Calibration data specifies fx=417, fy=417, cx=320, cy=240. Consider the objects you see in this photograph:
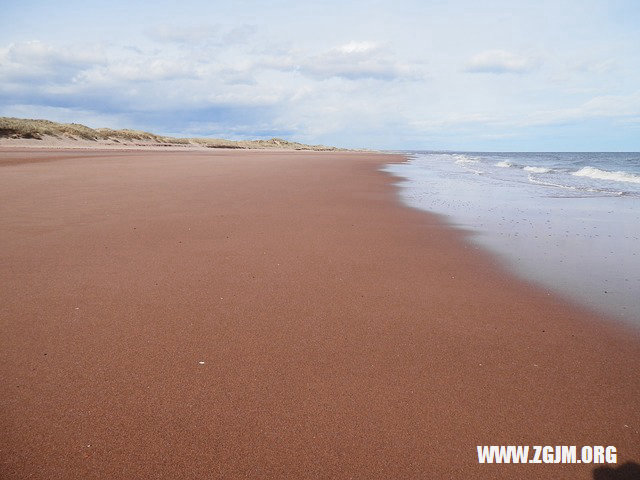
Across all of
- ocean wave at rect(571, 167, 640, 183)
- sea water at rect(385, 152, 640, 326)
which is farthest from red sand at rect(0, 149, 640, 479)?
ocean wave at rect(571, 167, 640, 183)

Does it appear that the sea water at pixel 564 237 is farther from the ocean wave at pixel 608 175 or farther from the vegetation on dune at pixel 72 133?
the vegetation on dune at pixel 72 133

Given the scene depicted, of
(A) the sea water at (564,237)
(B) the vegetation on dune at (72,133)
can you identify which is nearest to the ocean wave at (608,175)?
(A) the sea water at (564,237)

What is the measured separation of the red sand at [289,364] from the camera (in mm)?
→ 2260

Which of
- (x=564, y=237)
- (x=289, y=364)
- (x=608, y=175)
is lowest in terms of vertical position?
(x=289, y=364)

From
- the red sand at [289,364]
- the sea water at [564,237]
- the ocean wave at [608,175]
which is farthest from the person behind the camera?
the ocean wave at [608,175]

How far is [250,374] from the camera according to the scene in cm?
296

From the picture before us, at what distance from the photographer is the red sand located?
226 cm

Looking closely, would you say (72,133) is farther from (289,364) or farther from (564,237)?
(289,364)

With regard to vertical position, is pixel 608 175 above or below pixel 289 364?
above

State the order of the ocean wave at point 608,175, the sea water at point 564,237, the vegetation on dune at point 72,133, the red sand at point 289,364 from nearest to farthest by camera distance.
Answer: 1. the red sand at point 289,364
2. the sea water at point 564,237
3. the ocean wave at point 608,175
4. the vegetation on dune at point 72,133

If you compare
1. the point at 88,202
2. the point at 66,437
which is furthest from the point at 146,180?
the point at 66,437

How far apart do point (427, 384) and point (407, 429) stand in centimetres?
51

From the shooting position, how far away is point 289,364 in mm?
3100

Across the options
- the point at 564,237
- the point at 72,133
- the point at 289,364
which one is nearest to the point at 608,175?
the point at 564,237
